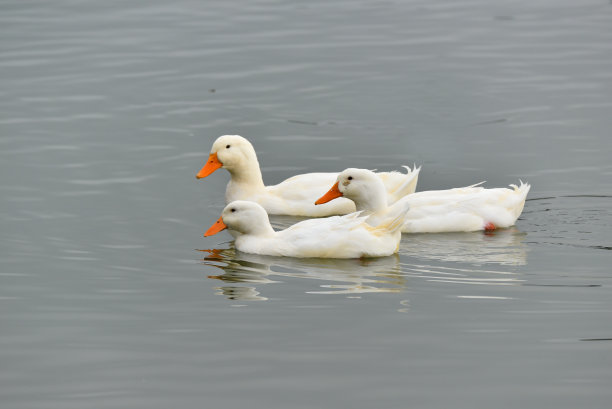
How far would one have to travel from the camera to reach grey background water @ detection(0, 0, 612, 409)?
793 centimetres

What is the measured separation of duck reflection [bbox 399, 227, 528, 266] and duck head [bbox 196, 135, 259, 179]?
2.19 metres

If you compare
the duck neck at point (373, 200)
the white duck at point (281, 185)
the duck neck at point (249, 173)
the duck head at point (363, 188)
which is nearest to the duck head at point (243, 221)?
the duck head at point (363, 188)

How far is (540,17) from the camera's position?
21.7 meters

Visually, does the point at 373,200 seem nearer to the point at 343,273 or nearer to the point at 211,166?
the point at 343,273

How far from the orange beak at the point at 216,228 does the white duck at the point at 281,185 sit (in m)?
1.41

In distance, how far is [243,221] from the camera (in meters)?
11.6

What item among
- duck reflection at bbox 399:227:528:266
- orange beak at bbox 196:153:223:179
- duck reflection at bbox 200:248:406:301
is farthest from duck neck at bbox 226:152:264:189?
duck reflection at bbox 399:227:528:266

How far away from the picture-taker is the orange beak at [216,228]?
11.7 m

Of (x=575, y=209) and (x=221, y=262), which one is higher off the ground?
(x=575, y=209)

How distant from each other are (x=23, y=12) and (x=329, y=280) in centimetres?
1470

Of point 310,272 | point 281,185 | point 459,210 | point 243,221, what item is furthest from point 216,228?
point 459,210

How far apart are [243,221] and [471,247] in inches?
89.3

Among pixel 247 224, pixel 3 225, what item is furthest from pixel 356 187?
pixel 3 225

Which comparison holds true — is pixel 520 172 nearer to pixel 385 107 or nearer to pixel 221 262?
pixel 385 107
